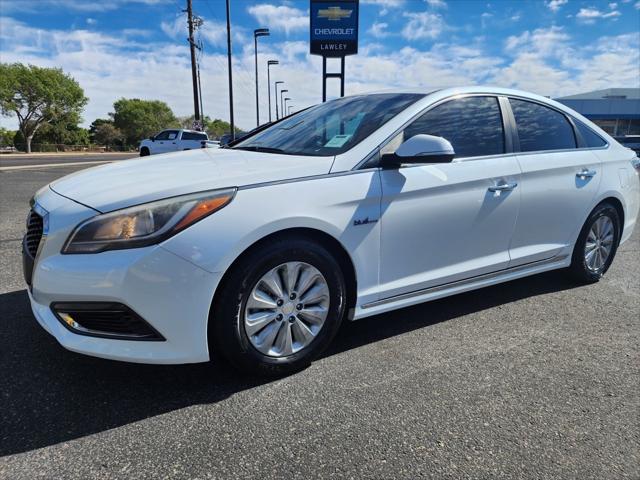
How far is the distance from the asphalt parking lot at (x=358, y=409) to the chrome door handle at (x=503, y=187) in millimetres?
945

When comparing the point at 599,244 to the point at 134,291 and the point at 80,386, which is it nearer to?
the point at 134,291

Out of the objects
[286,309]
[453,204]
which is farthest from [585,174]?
[286,309]

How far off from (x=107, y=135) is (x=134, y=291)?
3364 inches

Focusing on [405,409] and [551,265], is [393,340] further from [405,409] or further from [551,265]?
[551,265]

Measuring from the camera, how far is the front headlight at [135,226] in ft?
7.01

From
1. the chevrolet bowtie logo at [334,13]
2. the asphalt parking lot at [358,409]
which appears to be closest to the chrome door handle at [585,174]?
the asphalt parking lot at [358,409]

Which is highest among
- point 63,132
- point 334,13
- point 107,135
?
point 334,13

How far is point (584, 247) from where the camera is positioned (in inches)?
158

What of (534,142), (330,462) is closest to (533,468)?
(330,462)

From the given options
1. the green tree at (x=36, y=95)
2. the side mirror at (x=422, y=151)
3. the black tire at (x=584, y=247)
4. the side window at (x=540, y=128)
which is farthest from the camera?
the green tree at (x=36, y=95)

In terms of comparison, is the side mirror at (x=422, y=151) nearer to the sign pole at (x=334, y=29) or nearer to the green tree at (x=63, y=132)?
the sign pole at (x=334, y=29)

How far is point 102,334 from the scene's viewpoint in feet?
7.23

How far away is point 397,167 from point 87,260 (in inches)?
67.7

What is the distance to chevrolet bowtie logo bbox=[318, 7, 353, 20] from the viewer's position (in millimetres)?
15119
